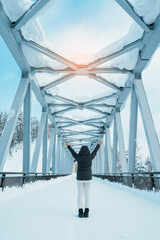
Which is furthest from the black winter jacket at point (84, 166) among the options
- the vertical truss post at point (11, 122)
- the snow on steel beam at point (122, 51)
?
the snow on steel beam at point (122, 51)

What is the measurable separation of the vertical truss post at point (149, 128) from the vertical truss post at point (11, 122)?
16.8 ft

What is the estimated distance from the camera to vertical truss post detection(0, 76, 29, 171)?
7737 millimetres

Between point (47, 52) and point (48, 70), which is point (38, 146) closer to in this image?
point (48, 70)

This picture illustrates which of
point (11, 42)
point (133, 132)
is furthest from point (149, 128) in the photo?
point (11, 42)

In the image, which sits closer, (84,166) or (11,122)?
(84,166)

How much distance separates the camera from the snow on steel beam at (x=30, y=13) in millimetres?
6230

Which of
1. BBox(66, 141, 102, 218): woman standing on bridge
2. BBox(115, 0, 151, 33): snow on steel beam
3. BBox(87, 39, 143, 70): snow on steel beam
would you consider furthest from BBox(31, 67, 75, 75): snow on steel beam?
BBox(66, 141, 102, 218): woman standing on bridge

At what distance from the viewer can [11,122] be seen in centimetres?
835

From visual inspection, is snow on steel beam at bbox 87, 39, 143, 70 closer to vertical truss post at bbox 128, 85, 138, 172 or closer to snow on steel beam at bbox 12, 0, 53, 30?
vertical truss post at bbox 128, 85, 138, 172

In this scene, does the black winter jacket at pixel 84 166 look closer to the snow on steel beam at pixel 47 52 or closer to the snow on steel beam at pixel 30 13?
the snow on steel beam at pixel 30 13

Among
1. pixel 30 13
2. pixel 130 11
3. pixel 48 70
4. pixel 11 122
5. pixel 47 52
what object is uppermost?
pixel 48 70

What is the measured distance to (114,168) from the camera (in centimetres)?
1664

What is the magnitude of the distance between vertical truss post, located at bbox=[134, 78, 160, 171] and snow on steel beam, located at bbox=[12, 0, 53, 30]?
17.5ft

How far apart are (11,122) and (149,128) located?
545 cm
